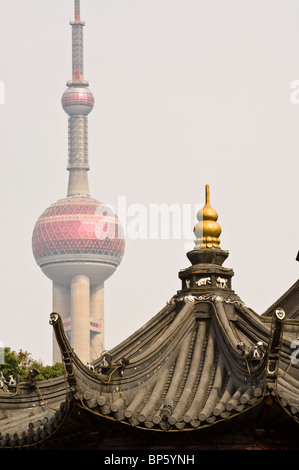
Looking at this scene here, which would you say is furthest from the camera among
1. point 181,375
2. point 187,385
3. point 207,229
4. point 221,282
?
point 207,229

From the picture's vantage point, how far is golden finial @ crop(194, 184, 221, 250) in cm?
2130

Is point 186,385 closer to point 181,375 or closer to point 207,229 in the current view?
point 181,375

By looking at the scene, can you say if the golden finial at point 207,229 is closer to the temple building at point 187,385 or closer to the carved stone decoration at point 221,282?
the temple building at point 187,385

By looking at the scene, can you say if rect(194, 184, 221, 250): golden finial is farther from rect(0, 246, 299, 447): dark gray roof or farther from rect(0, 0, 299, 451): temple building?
rect(0, 246, 299, 447): dark gray roof

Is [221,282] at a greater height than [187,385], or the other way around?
[221,282]

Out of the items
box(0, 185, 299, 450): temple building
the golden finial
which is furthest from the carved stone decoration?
the golden finial

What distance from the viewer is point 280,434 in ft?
57.9

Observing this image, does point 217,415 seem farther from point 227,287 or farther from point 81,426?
point 227,287

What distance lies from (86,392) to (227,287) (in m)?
4.85

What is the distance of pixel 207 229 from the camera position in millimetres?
21312

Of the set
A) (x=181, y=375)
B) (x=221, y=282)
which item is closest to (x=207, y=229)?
(x=221, y=282)

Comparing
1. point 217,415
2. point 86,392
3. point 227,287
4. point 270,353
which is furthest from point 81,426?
point 227,287

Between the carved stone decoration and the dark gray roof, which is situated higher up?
the carved stone decoration

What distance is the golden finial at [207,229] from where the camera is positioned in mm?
21297
